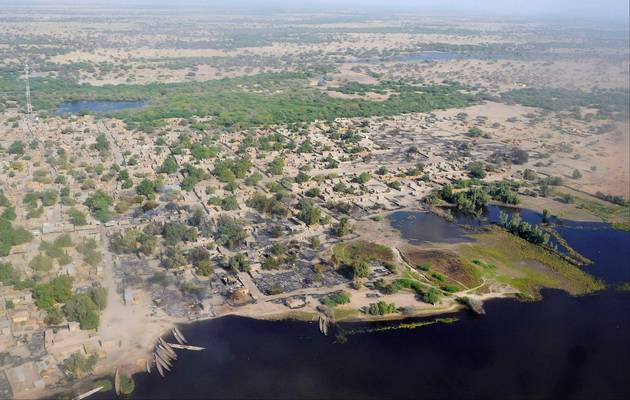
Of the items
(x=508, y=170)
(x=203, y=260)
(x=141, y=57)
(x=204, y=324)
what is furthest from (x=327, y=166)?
(x=141, y=57)

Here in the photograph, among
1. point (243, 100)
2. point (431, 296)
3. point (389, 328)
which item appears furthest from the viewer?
point (243, 100)

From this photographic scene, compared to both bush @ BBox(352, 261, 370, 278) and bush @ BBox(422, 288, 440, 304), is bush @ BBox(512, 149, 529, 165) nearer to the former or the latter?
bush @ BBox(422, 288, 440, 304)

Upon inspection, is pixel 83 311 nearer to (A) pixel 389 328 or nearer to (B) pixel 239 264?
(B) pixel 239 264

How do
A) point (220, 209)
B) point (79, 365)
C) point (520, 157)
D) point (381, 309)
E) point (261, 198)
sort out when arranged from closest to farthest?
point (79, 365), point (381, 309), point (220, 209), point (261, 198), point (520, 157)

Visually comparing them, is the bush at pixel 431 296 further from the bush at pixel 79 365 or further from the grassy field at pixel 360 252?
the bush at pixel 79 365

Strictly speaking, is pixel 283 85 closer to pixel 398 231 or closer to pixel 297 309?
pixel 398 231

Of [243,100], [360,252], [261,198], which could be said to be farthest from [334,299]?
[243,100]
